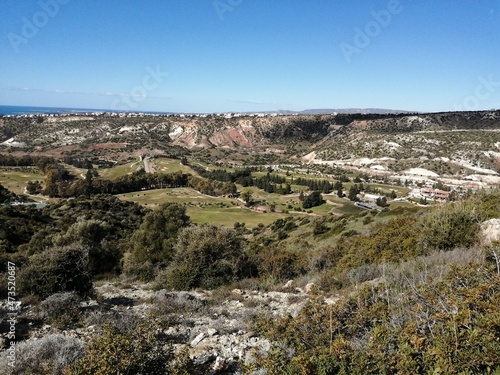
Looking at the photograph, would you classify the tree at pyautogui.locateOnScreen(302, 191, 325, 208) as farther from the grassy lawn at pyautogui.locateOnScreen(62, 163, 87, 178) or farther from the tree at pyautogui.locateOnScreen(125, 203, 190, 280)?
the grassy lawn at pyautogui.locateOnScreen(62, 163, 87, 178)

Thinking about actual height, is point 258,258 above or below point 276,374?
below

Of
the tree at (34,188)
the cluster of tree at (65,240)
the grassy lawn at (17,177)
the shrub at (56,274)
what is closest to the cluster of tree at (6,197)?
the grassy lawn at (17,177)

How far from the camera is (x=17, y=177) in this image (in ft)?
308

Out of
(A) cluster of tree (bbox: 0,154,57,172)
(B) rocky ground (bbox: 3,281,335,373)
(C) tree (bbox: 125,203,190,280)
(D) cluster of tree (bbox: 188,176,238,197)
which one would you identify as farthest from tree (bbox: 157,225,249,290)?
(A) cluster of tree (bbox: 0,154,57,172)

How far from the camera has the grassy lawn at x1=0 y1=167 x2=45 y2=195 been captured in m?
84.5

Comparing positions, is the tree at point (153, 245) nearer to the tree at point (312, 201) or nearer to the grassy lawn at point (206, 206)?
the grassy lawn at point (206, 206)

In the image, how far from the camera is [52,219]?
47344 millimetres

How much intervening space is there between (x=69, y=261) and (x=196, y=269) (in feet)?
17.2

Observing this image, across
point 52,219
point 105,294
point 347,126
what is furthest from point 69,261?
point 347,126

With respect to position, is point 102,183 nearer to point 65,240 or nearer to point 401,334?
point 65,240

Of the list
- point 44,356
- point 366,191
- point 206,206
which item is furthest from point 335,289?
point 366,191

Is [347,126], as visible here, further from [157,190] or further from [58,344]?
[58,344]

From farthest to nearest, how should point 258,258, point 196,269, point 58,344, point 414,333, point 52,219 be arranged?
point 52,219 → point 258,258 → point 196,269 → point 58,344 → point 414,333

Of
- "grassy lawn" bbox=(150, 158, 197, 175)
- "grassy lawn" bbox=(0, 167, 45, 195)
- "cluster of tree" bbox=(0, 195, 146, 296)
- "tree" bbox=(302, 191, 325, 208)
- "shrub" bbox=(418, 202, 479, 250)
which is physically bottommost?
"tree" bbox=(302, 191, 325, 208)
